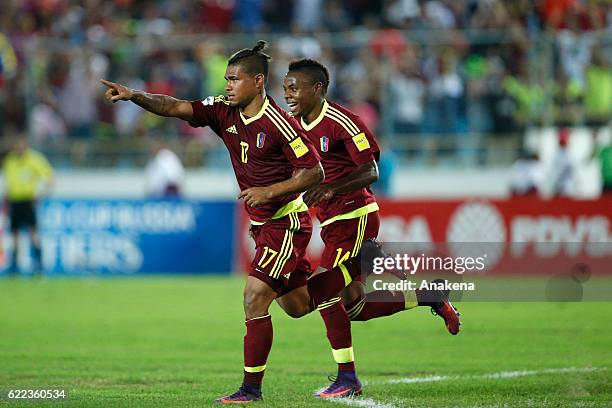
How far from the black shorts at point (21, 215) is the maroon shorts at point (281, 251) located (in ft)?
41.0

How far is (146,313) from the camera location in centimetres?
1532

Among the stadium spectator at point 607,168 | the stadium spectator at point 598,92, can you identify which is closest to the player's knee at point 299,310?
the stadium spectator at point 607,168

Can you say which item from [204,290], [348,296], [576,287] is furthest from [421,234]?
[348,296]

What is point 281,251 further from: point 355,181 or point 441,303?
point 441,303

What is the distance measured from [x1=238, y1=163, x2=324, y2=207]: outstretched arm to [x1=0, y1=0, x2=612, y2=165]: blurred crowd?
13385mm

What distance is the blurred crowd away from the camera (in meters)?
21.3

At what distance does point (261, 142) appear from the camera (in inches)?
331

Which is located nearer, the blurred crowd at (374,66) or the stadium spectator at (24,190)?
the stadium spectator at (24,190)

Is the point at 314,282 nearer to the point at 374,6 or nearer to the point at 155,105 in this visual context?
the point at 155,105

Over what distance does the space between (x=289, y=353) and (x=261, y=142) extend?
3.64m

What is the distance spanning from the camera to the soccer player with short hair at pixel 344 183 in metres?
8.95

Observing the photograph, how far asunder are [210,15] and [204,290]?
771 centimetres

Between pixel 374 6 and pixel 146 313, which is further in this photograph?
pixel 374 6

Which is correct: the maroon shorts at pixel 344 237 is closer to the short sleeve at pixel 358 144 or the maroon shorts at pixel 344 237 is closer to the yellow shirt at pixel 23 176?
the short sleeve at pixel 358 144
